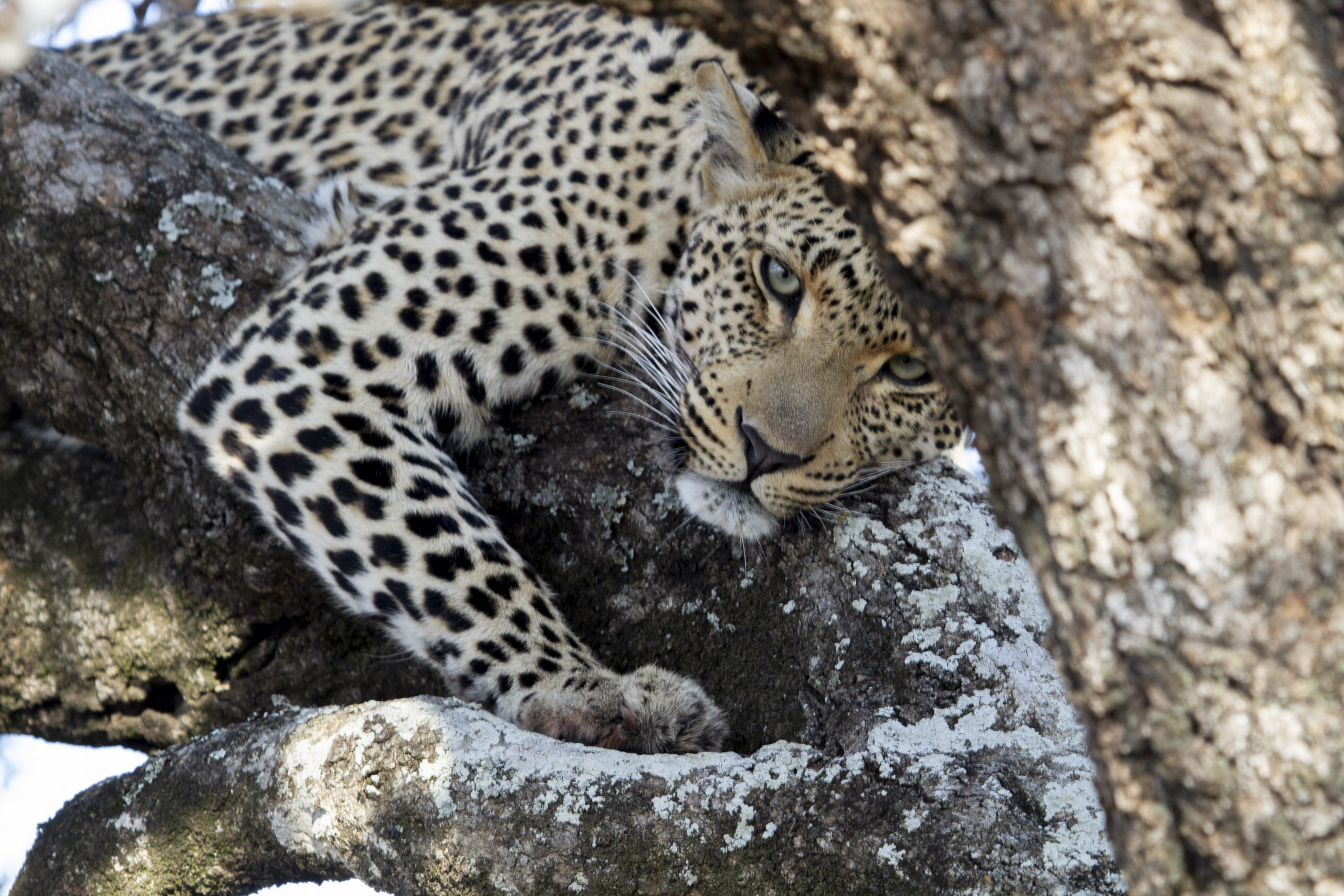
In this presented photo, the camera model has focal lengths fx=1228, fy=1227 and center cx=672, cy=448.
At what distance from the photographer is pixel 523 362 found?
379 centimetres

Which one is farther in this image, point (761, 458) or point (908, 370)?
point (908, 370)

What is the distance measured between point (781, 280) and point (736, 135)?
544mm

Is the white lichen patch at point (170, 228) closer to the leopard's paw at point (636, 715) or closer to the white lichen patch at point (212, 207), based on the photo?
the white lichen patch at point (212, 207)

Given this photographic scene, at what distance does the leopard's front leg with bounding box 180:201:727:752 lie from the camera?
333cm

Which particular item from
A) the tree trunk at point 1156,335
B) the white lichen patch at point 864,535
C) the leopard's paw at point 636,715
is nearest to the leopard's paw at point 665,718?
the leopard's paw at point 636,715

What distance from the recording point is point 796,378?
350cm

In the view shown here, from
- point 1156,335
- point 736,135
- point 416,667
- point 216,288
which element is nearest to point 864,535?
point 416,667

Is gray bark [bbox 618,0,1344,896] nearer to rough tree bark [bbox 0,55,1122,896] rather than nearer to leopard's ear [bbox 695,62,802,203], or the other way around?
rough tree bark [bbox 0,55,1122,896]

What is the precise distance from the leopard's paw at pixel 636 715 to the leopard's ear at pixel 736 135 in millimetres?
1704

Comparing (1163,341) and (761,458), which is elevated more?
(1163,341)

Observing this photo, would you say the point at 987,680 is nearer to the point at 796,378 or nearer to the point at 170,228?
the point at 796,378

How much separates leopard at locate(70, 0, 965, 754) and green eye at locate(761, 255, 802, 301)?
11 mm

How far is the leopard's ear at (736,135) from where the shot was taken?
3850mm

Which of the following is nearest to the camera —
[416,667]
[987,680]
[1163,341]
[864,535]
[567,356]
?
[1163,341]
